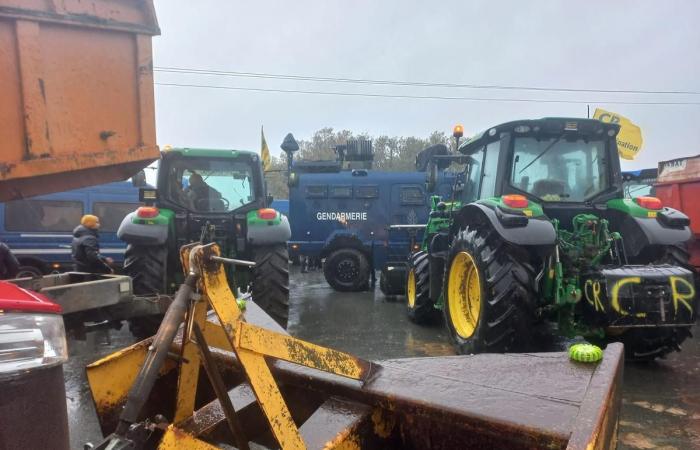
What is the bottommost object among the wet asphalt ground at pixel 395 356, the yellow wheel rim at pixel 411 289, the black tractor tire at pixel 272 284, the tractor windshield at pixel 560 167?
the wet asphalt ground at pixel 395 356

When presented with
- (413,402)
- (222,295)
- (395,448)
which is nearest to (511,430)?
(413,402)

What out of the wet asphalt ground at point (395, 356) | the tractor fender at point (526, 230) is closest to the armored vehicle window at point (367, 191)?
the wet asphalt ground at point (395, 356)

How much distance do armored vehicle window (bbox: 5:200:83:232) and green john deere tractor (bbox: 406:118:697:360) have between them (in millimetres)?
7667

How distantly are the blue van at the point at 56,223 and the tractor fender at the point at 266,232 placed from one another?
14.4 feet

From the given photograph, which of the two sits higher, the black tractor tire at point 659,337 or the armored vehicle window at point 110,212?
the armored vehicle window at point 110,212

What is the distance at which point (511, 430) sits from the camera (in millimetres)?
1571

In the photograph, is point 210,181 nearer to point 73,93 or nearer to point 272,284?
point 272,284

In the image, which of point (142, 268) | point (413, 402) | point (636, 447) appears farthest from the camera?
point (142, 268)

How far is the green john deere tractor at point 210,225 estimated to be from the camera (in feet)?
18.0

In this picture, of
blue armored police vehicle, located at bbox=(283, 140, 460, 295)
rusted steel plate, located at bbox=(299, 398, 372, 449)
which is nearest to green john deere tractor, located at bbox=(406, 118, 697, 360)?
rusted steel plate, located at bbox=(299, 398, 372, 449)

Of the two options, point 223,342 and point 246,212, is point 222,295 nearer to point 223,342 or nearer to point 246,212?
point 223,342

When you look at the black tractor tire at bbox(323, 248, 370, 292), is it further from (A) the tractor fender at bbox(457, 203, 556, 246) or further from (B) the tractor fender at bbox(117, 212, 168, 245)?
(A) the tractor fender at bbox(457, 203, 556, 246)

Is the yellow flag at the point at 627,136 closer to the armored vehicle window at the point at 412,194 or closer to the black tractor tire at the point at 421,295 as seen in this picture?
the armored vehicle window at the point at 412,194

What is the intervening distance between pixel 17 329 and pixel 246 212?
4982mm
